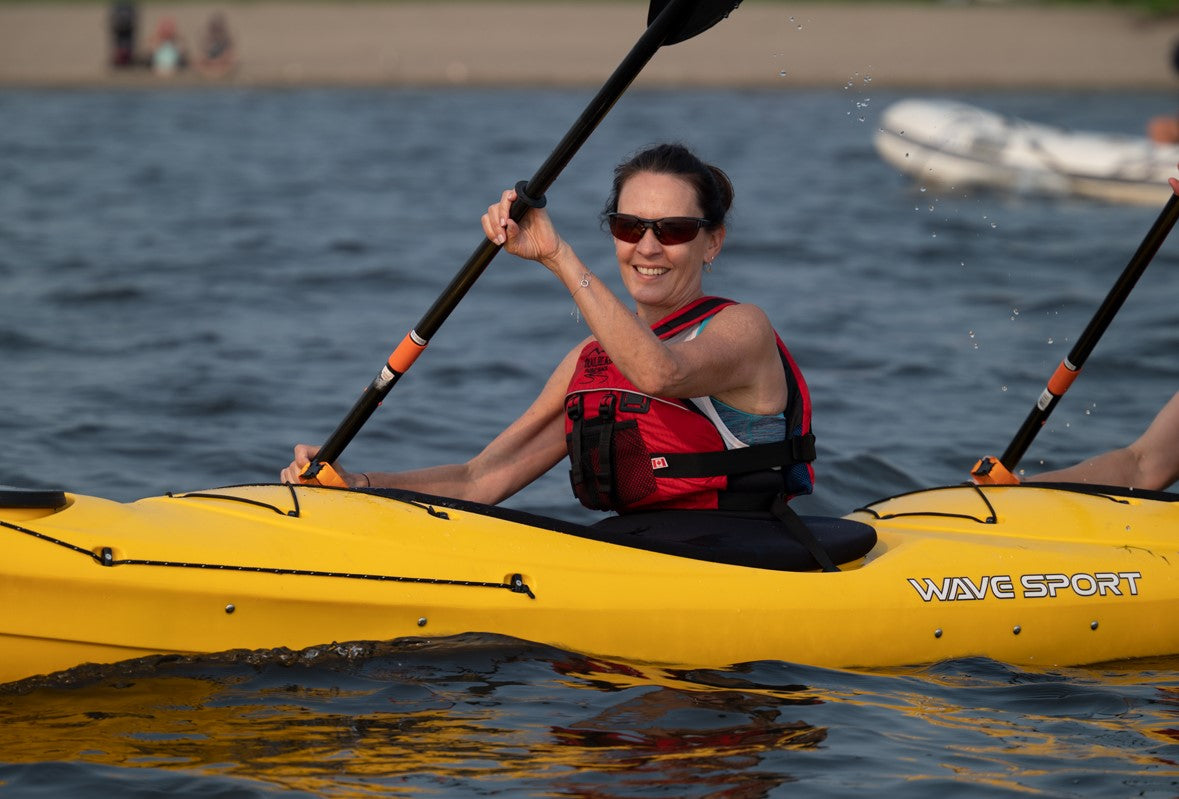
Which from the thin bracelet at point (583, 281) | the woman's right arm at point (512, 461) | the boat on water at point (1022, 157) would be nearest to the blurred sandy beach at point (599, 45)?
the boat on water at point (1022, 157)

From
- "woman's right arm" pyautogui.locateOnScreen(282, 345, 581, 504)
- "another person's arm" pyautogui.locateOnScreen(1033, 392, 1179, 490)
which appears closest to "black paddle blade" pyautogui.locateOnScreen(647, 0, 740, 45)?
"woman's right arm" pyautogui.locateOnScreen(282, 345, 581, 504)

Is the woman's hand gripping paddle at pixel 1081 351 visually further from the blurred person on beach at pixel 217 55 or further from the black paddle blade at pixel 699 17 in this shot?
the blurred person on beach at pixel 217 55

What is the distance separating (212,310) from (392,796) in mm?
7037

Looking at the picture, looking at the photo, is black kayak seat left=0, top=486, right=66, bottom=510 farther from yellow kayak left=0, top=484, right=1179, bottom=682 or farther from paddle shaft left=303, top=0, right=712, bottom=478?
paddle shaft left=303, top=0, right=712, bottom=478

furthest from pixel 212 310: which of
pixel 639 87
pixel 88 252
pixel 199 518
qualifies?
pixel 639 87

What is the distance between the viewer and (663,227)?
3.96 m

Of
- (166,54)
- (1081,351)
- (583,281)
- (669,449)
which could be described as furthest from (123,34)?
(583,281)

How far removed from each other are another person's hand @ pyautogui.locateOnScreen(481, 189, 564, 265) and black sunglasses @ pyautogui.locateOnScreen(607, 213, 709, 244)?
0.65 feet

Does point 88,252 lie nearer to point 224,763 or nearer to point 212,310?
point 212,310

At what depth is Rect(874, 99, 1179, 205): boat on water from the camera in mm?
14695

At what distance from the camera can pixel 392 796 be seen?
10.9 ft

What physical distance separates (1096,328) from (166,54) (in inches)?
945

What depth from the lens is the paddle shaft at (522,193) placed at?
3971 millimetres

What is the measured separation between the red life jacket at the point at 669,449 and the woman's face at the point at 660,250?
0.21 feet
